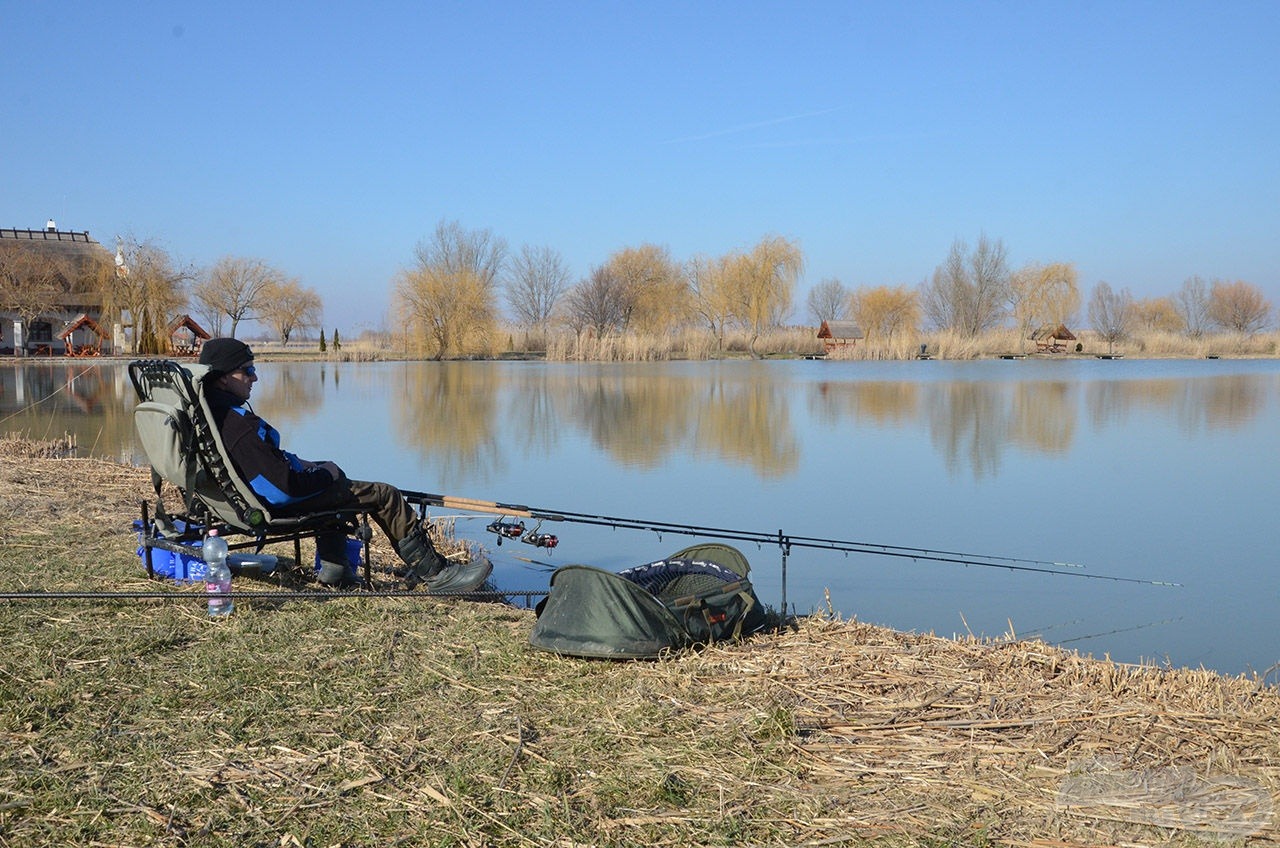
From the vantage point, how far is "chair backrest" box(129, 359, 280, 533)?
15.1 feet

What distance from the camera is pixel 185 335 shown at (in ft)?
176

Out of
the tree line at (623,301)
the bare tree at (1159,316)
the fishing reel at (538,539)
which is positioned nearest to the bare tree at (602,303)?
the tree line at (623,301)

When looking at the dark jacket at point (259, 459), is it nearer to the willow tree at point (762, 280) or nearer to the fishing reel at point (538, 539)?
the fishing reel at point (538, 539)

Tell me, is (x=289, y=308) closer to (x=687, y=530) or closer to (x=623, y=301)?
(x=623, y=301)

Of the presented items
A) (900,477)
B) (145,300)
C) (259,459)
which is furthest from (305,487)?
(145,300)

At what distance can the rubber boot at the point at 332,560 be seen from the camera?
5086mm

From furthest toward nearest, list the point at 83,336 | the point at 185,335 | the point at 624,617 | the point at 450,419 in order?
the point at 185,335 < the point at 83,336 < the point at 450,419 < the point at 624,617

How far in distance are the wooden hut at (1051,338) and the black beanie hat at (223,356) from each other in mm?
52371

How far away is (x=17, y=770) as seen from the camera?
272cm

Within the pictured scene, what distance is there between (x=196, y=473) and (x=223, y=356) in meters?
0.54

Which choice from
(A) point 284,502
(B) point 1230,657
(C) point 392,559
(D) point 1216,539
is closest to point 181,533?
(A) point 284,502

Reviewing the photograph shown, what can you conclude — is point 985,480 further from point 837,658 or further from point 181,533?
point 181,533

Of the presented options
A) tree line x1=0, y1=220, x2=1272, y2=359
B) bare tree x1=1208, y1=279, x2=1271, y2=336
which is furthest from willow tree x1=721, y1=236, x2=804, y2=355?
bare tree x1=1208, y1=279, x2=1271, y2=336

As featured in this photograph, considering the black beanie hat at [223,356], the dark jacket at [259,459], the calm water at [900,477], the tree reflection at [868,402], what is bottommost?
the calm water at [900,477]
